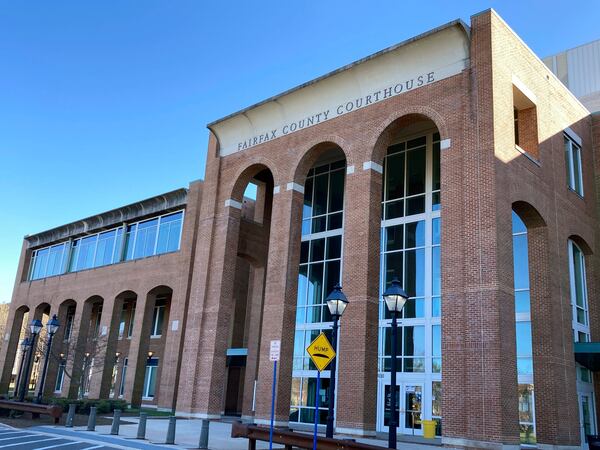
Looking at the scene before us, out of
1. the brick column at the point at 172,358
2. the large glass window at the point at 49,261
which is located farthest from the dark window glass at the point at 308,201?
the large glass window at the point at 49,261

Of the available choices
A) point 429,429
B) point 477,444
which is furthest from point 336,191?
point 477,444

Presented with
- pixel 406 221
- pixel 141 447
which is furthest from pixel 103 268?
pixel 141 447

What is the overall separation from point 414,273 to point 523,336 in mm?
5144

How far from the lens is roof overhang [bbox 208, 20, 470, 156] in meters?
22.0

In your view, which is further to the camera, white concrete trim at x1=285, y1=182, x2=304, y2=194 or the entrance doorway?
→ white concrete trim at x1=285, y1=182, x2=304, y2=194

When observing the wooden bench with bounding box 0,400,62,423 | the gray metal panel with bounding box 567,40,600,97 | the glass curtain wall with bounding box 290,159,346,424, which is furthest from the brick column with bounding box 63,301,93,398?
the gray metal panel with bounding box 567,40,600,97

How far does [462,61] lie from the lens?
2169 centimetres

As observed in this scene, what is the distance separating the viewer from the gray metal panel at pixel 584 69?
35281 mm

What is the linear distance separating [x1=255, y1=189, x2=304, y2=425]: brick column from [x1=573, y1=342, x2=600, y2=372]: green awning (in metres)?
11.3

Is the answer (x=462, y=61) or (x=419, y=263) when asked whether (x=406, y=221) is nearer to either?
(x=419, y=263)

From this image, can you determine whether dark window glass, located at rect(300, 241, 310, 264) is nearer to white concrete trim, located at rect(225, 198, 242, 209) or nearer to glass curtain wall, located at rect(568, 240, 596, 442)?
white concrete trim, located at rect(225, 198, 242, 209)

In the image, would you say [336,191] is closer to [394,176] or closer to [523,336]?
[394,176]

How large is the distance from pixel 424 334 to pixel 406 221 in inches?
204

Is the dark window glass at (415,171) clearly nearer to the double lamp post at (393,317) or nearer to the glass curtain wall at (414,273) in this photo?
the glass curtain wall at (414,273)
